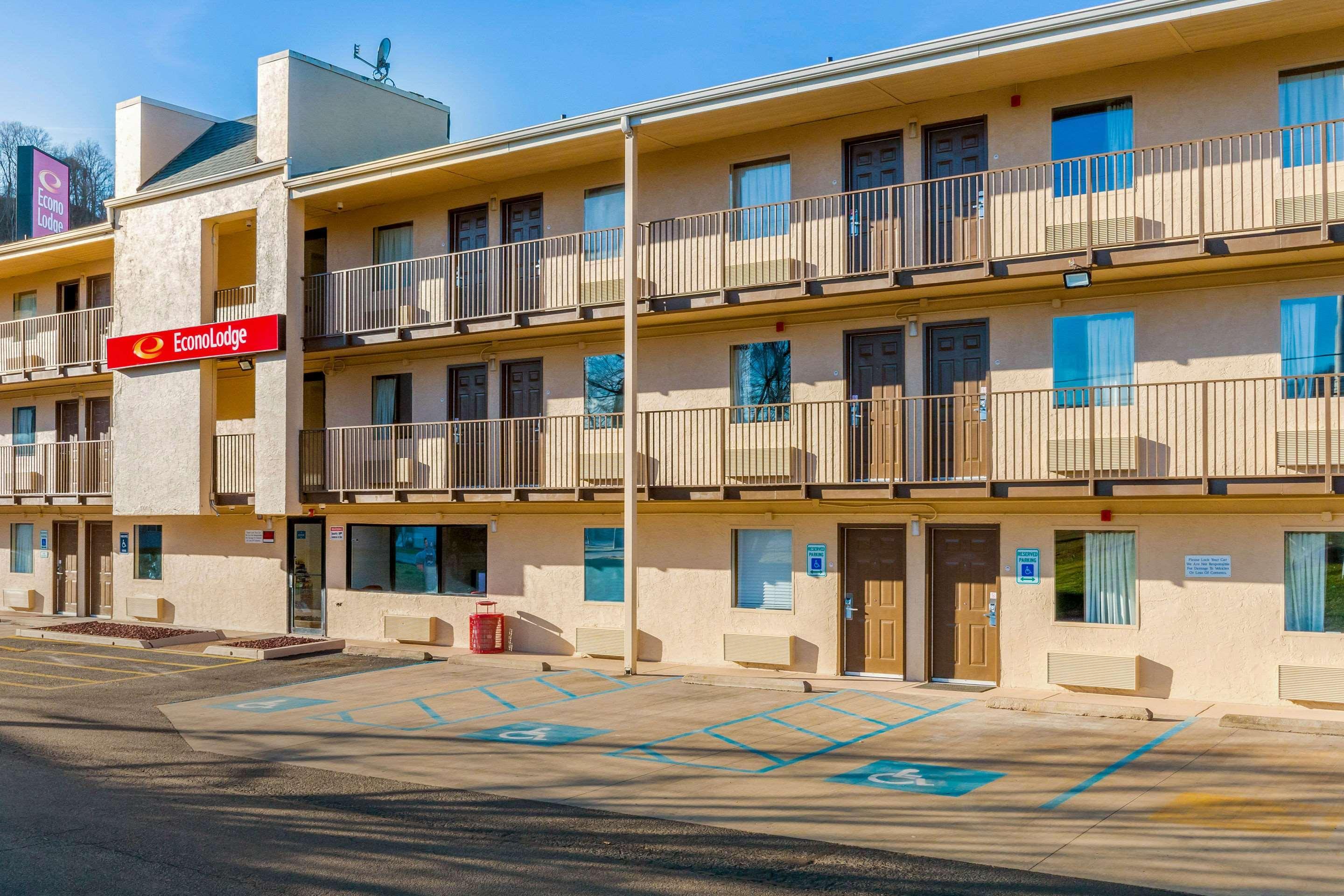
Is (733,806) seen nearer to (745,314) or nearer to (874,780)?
(874,780)

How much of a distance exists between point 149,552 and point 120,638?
15.4 feet

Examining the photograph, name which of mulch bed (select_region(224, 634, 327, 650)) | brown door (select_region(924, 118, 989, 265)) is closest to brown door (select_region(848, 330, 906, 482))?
brown door (select_region(924, 118, 989, 265))

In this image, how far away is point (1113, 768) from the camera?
11.8m

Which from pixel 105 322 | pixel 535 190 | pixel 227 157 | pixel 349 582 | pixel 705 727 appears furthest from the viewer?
pixel 105 322

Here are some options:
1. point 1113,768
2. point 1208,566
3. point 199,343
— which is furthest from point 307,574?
point 1113,768

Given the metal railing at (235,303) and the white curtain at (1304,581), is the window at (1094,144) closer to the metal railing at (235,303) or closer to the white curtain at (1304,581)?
the white curtain at (1304,581)

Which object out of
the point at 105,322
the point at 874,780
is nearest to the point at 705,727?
the point at 874,780

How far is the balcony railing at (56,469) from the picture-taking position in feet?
90.3

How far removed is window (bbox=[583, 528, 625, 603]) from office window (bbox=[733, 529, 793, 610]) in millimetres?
2247

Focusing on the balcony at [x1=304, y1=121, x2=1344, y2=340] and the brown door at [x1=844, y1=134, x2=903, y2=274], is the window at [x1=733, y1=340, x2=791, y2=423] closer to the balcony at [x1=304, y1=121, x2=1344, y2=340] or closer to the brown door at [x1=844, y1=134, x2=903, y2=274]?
the balcony at [x1=304, y1=121, x2=1344, y2=340]

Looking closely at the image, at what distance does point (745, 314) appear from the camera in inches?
754

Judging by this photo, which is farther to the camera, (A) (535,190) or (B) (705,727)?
(A) (535,190)

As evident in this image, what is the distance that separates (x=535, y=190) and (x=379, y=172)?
293 centimetres

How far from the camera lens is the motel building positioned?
15.3 meters
